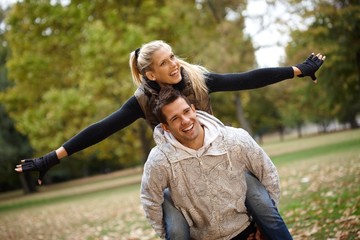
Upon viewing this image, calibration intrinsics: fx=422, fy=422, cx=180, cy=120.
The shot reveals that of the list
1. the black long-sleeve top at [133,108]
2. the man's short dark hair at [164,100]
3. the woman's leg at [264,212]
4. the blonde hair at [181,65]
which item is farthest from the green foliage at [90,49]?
the woman's leg at [264,212]

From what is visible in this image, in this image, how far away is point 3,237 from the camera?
9.69 metres

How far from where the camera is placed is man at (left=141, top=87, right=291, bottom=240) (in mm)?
3279

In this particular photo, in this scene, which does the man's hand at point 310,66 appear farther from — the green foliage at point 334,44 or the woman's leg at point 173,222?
the green foliage at point 334,44

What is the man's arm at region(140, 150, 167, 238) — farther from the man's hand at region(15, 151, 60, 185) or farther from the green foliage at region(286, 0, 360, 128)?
the green foliage at region(286, 0, 360, 128)

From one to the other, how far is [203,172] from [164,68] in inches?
44.3

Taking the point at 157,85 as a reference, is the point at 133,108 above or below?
below

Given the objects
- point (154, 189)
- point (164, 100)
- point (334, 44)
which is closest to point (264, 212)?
point (154, 189)

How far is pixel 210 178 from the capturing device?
3.28 m

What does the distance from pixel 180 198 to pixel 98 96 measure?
57.4 ft

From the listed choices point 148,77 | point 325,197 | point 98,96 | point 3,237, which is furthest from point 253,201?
point 98,96

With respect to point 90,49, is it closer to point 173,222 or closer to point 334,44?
point 334,44

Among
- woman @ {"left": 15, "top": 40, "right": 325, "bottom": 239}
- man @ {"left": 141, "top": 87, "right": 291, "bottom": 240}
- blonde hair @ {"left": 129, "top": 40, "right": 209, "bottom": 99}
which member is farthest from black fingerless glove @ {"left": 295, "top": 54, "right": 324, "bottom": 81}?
man @ {"left": 141, "top": 87, "right": 291, "bottom": 240}

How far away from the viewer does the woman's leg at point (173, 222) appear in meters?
3.26

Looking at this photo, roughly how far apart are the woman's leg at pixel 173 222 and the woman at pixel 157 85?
0.80m
